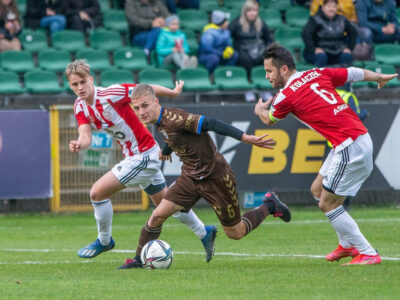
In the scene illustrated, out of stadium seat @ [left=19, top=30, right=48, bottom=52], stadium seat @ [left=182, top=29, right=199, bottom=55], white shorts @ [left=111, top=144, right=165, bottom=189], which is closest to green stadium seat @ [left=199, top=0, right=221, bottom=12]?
stadium seat @ [left=182, top=29, right=199, bottom=55]

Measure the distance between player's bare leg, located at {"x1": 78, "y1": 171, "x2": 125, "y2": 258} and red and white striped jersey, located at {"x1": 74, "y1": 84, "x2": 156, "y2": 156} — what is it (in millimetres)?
433

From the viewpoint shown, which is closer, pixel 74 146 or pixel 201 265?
pixel 74 146

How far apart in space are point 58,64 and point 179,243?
688 centimetres

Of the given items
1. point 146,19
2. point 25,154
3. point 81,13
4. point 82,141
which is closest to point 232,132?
point 82,141

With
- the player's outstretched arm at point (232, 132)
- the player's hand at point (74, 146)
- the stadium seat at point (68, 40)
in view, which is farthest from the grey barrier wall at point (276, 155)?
the player's outstretched arm at point (232, 132)

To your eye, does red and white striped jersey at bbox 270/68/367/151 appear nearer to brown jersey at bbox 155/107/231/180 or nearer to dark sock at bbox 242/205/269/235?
brown jersey at bbox 155/107/231/180

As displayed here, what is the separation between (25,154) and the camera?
1477 centimetres

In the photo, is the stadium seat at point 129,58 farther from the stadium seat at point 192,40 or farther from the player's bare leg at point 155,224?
the player's bare leg at point 155,224

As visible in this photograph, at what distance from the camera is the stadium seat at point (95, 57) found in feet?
56.7

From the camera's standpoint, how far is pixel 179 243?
1152 cm

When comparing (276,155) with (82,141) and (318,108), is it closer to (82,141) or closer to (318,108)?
(82,141)

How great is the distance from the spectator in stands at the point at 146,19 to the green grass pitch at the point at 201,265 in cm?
462

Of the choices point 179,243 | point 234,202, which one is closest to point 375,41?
point 179,243

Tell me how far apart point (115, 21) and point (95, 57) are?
1782 millimetres
